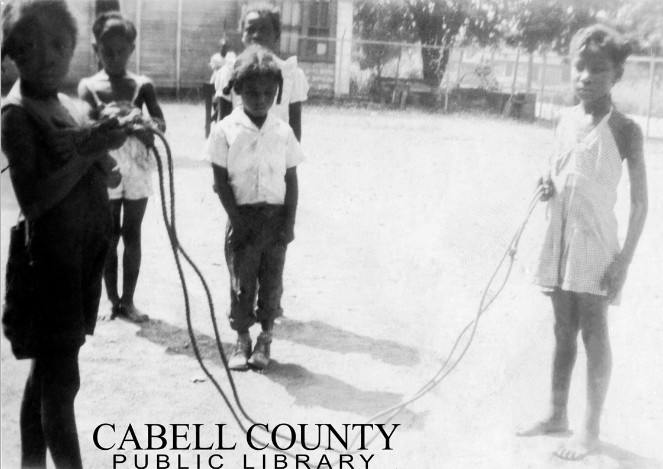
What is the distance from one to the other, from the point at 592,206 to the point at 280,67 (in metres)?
1.47

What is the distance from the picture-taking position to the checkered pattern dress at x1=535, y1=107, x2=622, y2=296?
6.83ft

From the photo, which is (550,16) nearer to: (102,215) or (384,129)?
(102,215)

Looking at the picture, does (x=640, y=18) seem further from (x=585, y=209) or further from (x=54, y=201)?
(x=54, y=201)

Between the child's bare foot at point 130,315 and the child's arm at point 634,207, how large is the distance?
72.5 inches

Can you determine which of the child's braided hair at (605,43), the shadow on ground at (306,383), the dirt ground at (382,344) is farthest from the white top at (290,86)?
the child's braided hair at (605,43)

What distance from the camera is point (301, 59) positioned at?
42.5 feet

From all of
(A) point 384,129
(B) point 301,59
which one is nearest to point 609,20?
(A) point 384,129

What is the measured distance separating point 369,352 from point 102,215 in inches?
56.4

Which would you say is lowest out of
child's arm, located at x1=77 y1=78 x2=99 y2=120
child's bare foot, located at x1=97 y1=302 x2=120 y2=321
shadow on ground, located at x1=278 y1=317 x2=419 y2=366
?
shadow on ground, located at x1=278 y1=317 x2=419 y2=366

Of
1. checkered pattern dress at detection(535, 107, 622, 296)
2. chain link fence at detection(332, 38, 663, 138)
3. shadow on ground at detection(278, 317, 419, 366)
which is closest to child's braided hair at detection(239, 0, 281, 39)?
shadow on ground at detection(278, 317, 419, 366)

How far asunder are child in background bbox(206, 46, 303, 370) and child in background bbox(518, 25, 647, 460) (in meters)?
0.93

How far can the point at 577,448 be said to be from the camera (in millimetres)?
2111

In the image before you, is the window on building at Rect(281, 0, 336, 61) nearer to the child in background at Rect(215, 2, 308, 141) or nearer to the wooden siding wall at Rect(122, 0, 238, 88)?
the wooden siding wall at Rect(122, 0, 238, 88)

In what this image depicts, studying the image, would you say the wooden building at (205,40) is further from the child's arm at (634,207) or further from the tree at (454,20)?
the child's arm at (634,207)
